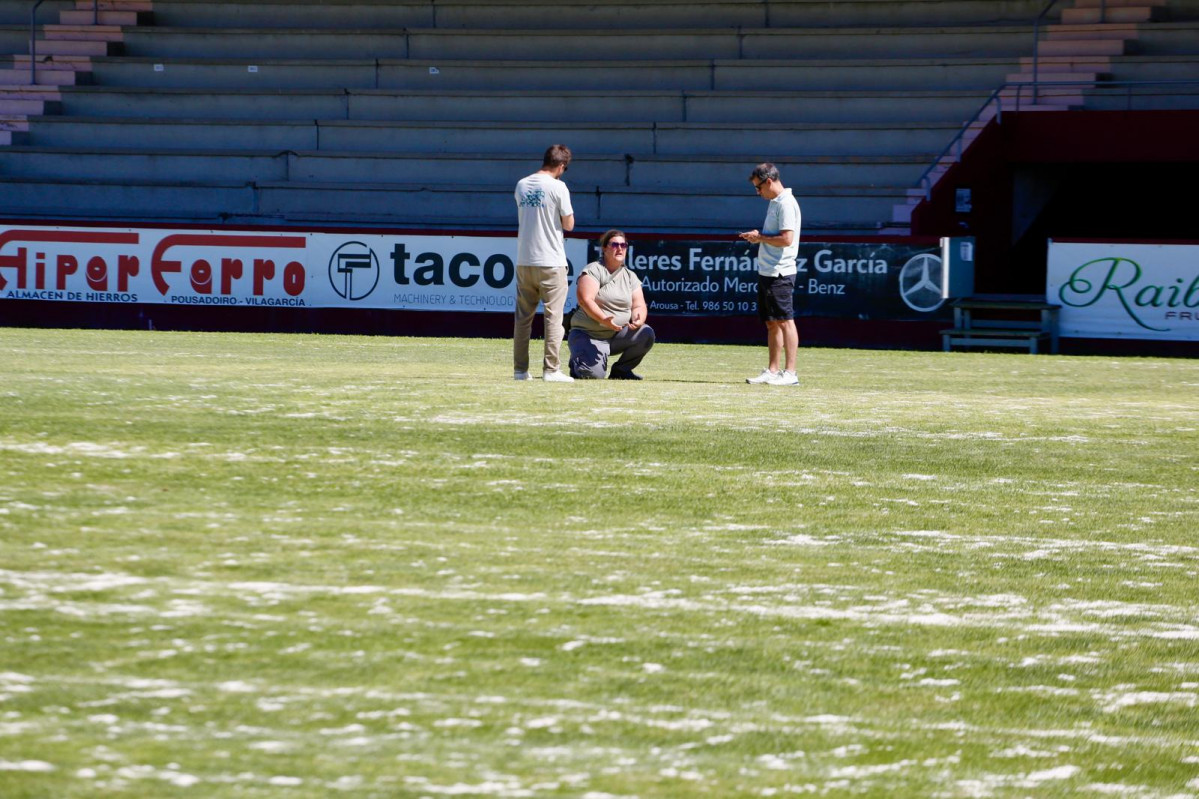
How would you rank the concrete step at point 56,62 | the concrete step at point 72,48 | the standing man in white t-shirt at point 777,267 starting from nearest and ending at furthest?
1. the standing man in white t-shirt at point 777,267
2. the concrete step at point 56,62
3. the concrete step at point 72,48

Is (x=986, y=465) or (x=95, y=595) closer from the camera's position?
(x=95, y=595)

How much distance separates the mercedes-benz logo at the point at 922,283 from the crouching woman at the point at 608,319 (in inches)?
307

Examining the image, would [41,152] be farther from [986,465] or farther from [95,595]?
[95,595]

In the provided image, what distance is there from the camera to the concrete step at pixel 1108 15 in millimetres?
26000

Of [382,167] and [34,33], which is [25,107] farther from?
[382,167]

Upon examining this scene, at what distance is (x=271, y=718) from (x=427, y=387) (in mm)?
7607

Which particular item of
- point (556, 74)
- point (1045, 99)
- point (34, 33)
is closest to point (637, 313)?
point (1045, 99)

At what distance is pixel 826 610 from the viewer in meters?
4.78

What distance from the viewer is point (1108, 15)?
2625 cm

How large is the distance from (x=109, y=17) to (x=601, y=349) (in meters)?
19.9

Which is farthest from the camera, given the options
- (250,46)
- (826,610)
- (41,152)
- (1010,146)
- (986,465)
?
(250,46)

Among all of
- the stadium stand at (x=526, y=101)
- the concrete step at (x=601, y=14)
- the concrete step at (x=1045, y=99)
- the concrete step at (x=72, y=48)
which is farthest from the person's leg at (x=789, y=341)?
the concrete step at (x=72, y=48)

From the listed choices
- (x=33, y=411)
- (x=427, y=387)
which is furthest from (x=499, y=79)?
(x=33, y=411)

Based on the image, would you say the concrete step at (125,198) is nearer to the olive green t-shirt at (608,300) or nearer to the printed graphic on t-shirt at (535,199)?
the olive green t-shirt at (608,300)
